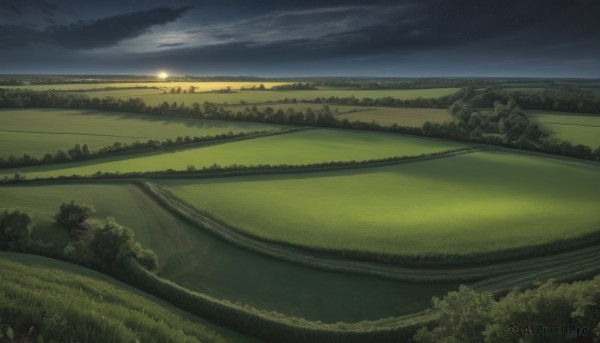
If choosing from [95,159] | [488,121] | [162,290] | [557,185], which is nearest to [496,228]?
[557,185]

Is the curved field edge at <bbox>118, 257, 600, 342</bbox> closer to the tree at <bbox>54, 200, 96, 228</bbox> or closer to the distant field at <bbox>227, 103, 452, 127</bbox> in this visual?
the tree at <bbox>54, 200, 96, 228</bbox>

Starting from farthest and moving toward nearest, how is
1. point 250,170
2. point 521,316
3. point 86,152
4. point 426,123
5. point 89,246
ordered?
point 426,123, point 86,152, point 250,170, point 89,246, point 521,316

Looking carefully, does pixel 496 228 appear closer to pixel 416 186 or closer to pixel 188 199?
pixel 416 186

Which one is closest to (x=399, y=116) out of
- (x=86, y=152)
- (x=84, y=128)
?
(x=86, y=152)

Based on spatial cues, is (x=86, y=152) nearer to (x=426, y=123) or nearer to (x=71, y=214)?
(x=71, y=214)

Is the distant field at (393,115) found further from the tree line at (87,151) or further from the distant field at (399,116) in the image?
the tree line at (87,151)

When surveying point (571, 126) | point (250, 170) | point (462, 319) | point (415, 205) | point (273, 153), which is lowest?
point (415, 205)
